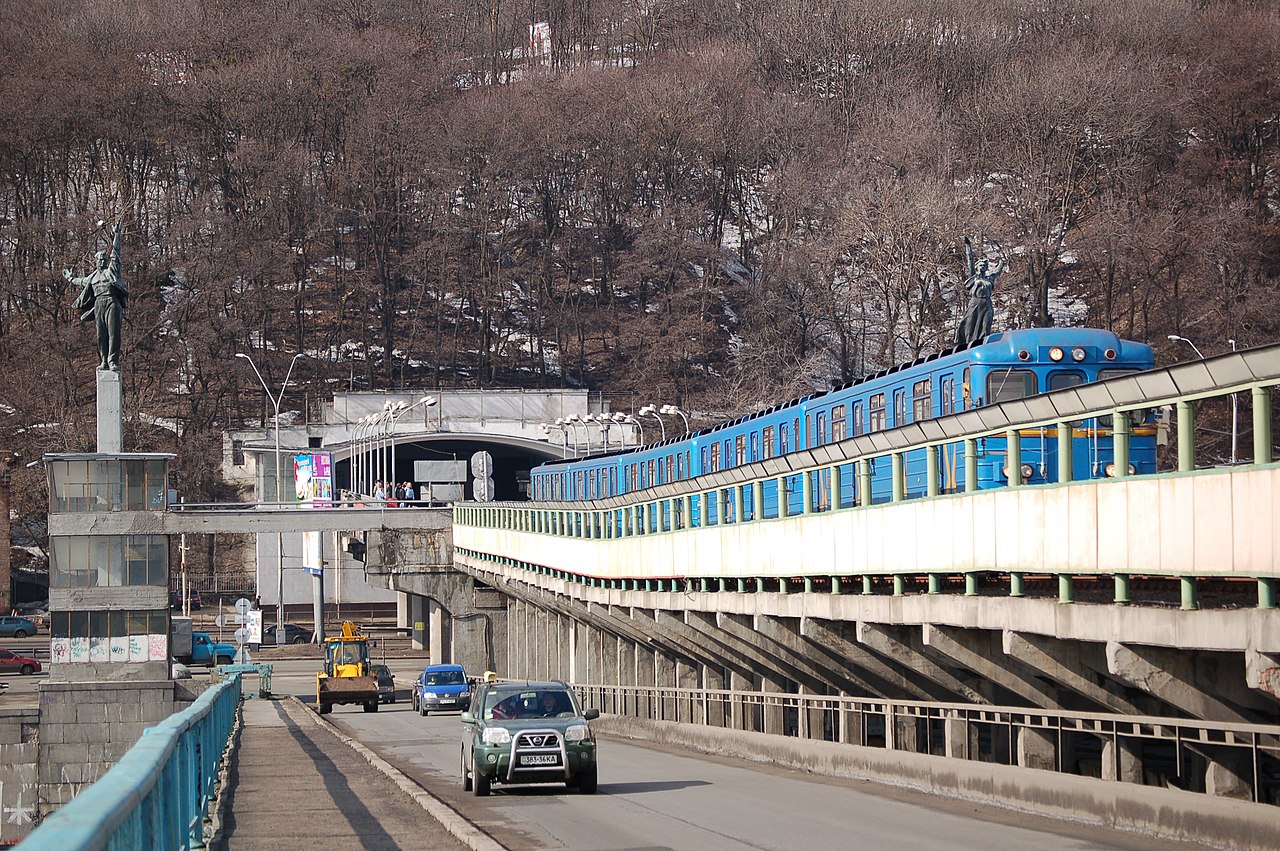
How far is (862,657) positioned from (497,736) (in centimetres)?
607

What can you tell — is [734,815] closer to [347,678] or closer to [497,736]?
[497,736]

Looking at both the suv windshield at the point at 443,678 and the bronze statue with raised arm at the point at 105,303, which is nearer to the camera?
the suv windshield at the point at 443,678

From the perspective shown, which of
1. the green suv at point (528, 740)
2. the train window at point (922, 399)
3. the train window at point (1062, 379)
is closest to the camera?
the green suv at point (528, 740)

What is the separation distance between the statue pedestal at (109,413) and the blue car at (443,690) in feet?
56.6

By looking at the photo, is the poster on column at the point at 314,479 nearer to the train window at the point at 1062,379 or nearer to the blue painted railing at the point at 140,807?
the train window at the point at 1062,379

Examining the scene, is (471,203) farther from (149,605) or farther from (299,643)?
(149,605)

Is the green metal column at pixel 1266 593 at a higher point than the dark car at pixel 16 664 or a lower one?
higher

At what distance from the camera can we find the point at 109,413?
198ft

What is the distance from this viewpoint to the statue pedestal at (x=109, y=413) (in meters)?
59.6

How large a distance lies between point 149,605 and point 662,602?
30.1m

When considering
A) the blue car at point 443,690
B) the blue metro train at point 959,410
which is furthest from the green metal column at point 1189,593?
the blue car at point 443,690

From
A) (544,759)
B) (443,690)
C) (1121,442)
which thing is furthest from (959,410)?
(443,690)

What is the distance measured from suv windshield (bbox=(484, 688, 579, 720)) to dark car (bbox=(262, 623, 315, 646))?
6058 cm

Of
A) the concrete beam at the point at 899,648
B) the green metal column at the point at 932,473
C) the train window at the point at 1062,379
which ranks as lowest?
the concrete beam at the point at 899,648
